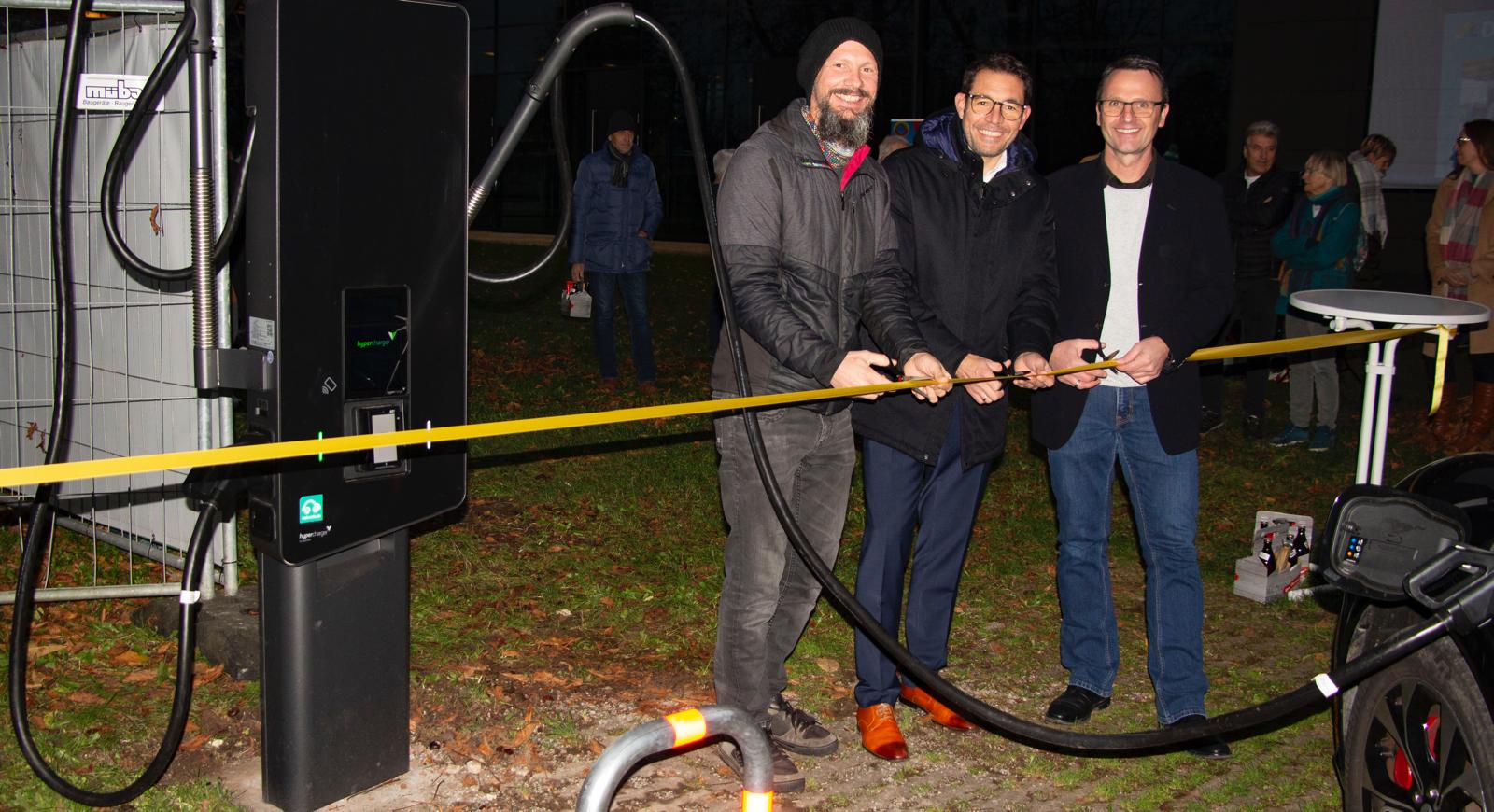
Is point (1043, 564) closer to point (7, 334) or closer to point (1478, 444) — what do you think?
point (1478, 444)

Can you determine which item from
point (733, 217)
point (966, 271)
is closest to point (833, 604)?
point (966, 271)

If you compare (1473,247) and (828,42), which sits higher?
(828,42)

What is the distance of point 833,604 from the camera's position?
5.68m

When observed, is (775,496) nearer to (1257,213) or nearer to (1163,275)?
(1163,275)

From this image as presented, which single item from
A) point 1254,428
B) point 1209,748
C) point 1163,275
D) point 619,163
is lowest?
point 1209,748

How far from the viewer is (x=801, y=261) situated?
3.80 metres

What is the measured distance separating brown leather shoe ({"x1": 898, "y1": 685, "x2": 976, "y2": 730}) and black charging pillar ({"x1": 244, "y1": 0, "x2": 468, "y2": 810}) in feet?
5.99

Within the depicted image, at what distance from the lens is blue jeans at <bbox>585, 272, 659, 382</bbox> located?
10.5 metres

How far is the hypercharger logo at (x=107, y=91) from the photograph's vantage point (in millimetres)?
4797

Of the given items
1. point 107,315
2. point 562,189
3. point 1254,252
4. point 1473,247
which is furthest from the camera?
point 1254,252

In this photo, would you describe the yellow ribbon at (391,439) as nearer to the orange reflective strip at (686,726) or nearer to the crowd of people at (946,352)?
the crowd of people at (946,352)

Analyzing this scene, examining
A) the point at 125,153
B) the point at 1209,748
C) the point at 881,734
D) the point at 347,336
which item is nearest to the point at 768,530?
the point at 881,734

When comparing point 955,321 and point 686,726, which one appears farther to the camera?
point 955,321

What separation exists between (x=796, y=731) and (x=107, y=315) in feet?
11.0
